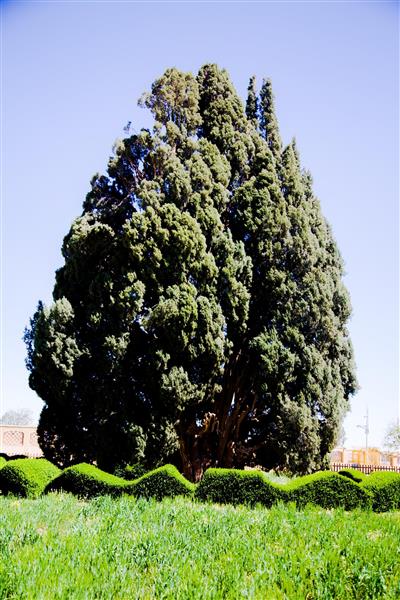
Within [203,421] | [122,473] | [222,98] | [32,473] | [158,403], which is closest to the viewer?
[32,473]

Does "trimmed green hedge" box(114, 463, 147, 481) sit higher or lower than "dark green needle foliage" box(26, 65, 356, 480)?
lower

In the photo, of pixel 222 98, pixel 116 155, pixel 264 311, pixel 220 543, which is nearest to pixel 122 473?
pixel 264 311

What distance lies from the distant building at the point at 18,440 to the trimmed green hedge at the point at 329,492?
24.7 meters

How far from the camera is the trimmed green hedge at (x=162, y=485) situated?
34.2 ft

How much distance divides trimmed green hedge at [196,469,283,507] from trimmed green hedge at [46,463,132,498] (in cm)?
155

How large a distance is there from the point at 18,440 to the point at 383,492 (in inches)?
1029

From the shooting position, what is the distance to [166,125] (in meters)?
16.1

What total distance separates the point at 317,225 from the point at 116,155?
721 centimetres

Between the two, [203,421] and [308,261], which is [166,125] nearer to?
[308,261]

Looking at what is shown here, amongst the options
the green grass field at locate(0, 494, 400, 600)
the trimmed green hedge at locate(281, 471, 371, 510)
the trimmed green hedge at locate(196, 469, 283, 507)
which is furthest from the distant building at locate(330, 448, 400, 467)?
the green grass field at locate(0, 494, 400, 600)

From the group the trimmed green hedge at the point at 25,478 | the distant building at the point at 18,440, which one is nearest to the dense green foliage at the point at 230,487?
the trimmed green hedge at the point at 25,478

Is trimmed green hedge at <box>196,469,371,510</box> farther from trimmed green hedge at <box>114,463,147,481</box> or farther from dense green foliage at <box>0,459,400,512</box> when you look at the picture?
trimmed green hedge at <box>114,463,147,481</box>

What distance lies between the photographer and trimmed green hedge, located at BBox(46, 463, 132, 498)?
1055 cm

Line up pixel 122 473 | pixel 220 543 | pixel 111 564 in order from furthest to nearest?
pixel 122 473, pixel 220 543, pixel 111 564
